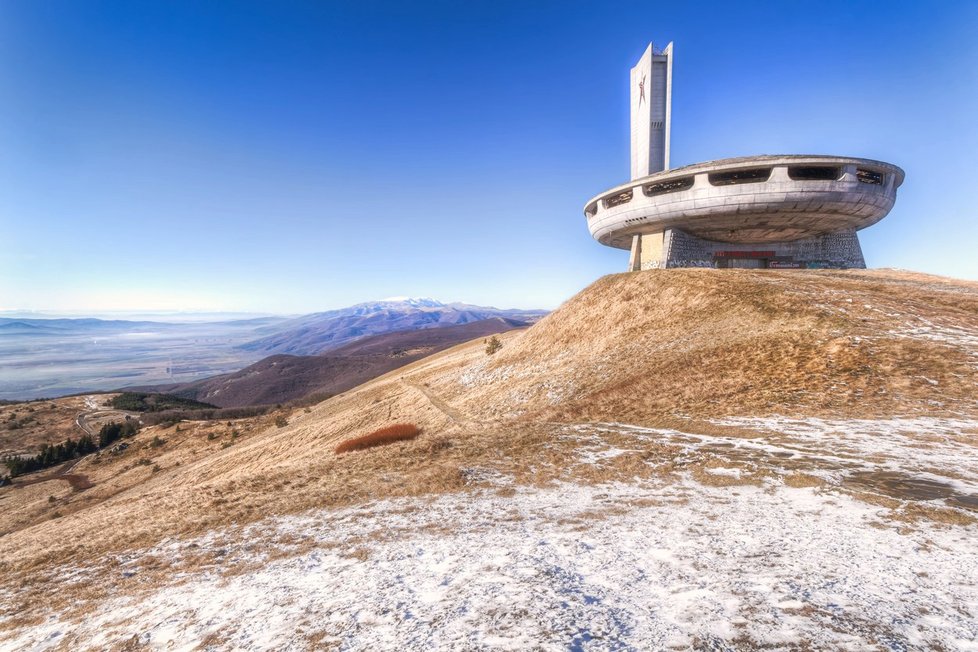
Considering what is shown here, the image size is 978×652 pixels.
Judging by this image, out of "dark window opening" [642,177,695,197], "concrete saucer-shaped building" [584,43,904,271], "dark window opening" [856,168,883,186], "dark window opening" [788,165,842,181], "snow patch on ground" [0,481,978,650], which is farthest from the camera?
"dark window opening" [642,177,695,197]

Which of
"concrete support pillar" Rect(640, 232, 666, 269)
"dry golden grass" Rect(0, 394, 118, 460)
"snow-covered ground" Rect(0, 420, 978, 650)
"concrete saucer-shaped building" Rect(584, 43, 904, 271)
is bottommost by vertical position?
"dry golden grass" Rect(0, 394, 118, 460)

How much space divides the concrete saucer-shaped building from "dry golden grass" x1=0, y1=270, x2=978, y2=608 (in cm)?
941

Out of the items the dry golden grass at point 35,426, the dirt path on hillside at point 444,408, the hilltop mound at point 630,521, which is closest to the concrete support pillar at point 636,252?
the hilltop mound at point 630,521

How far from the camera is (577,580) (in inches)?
221

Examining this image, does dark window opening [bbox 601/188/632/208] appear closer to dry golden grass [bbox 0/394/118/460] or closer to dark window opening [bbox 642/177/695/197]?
dark window opening [bbox 642/177/695/197]

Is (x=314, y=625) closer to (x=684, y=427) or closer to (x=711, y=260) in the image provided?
(x=684, y=427)

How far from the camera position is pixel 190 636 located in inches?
195

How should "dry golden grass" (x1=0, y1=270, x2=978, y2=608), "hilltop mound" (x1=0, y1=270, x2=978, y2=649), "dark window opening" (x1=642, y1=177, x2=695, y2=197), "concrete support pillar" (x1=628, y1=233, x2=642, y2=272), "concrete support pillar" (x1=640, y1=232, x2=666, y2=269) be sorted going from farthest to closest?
"concrete support pillar" (x1=628, y1=233, x2=642, y2=272), "concrete support pillar" (x1=640, y1=232, x2=666, y2=269), "dark window opening" (x1=642, y1=177, x2=695, y2=197), "dry golden grass" (x1=0, y1=270, x2=978, y2=608), "hilltop mound" (x1=0, y1=270, x2=978, y2=649)

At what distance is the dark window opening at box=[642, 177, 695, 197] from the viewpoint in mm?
35906

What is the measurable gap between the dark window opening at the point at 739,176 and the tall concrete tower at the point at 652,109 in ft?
35.9

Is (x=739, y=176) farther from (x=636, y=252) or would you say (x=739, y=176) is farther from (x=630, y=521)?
(x=630, y=521)

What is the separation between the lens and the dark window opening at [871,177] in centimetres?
3366

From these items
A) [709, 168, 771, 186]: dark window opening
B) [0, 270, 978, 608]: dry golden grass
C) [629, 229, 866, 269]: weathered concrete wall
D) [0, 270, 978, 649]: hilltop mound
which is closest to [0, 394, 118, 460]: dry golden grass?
[0, 270, 978, 608]: dry golden grass

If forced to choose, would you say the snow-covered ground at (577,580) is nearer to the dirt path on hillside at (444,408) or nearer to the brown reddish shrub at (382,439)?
the brown reddish shrub at (382,439)
